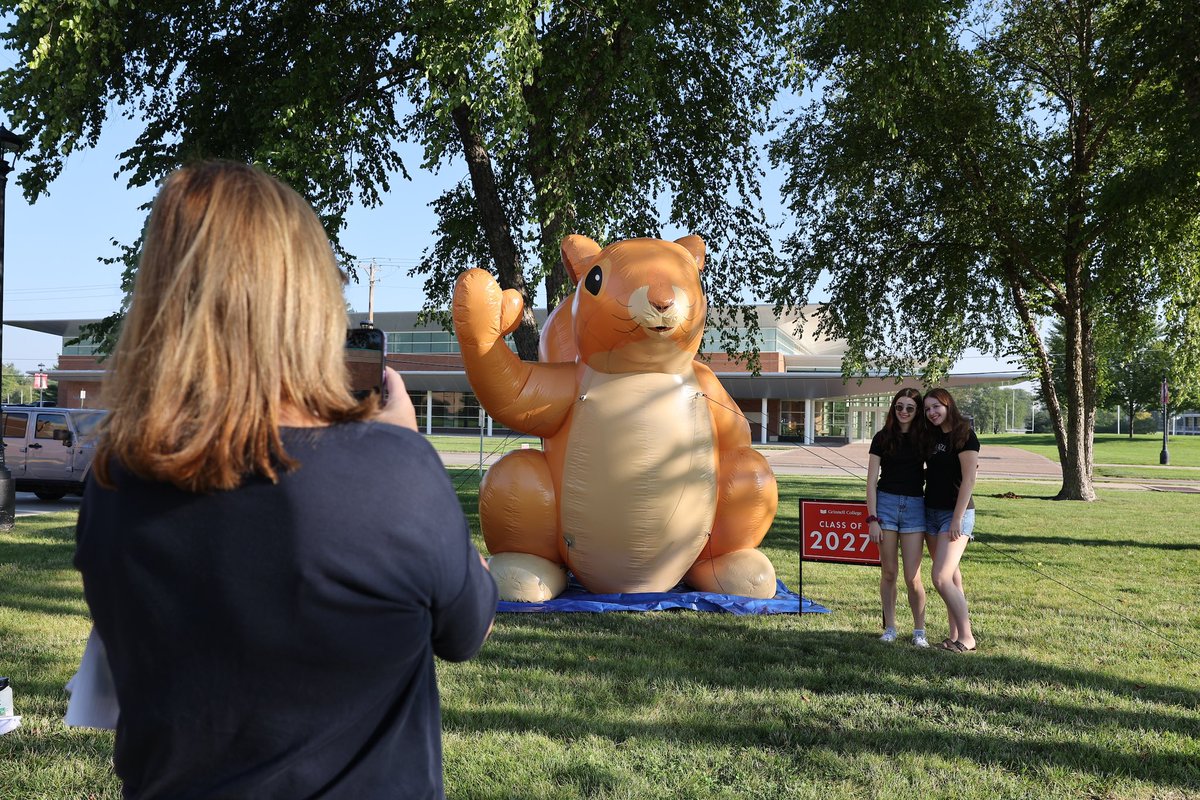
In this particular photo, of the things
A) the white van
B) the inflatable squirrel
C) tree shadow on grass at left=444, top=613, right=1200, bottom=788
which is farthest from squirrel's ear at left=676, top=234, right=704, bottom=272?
the white van

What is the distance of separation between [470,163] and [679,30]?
10.4ft

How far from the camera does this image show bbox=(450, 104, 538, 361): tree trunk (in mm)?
11117

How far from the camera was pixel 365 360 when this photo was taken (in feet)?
4.92

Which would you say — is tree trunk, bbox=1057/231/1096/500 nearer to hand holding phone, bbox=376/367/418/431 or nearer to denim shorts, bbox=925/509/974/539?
denim shorts, bbox=925/509/974/539

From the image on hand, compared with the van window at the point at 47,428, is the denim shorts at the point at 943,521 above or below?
below

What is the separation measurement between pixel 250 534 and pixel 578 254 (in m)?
6.77

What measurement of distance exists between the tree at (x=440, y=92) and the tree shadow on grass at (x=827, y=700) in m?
5.07

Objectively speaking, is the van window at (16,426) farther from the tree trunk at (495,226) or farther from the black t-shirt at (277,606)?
the black t-shirt at (277,606)

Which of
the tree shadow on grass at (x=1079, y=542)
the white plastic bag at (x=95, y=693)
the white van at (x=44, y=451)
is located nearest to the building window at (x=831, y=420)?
the tree shadow on grass at (x=1079, y=542)

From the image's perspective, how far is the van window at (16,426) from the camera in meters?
14.8

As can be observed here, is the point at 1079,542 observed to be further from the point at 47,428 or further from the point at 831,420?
the point at 831,420

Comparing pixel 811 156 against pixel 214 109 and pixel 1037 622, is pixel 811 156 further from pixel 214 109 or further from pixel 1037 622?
pixel 1037 622

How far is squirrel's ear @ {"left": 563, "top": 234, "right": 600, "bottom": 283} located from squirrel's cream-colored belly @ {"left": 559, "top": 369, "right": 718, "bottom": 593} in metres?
0.96

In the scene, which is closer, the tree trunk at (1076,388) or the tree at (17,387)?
the tree trunk at (1076,388)
